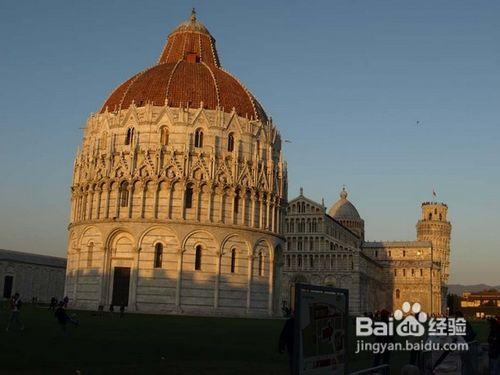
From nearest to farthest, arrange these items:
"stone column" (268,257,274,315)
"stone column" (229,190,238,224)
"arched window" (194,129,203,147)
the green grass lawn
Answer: the green grass lawn → "stone column" (229,190,238,224) → "arched window" (194,129,203,147) → "stone column" (268,257,274,315)

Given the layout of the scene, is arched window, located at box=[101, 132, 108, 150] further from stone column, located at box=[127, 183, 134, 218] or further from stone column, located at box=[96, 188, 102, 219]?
stone column, located at box=[127, 183, 134, 218]

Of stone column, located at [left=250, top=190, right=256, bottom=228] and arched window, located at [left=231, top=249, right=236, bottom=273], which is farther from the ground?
stone column, located at [left=250, top=190, right=256, bottom=228]

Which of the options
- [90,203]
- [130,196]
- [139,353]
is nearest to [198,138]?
[130,196]

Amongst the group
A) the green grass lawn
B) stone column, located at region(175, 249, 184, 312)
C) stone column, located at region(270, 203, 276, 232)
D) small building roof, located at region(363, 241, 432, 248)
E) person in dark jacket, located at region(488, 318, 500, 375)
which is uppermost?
small building roof, located at region(363, 241, 432, 248)

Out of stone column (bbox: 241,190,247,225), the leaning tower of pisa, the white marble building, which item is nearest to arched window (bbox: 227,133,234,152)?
stone column (bbox: 241,190,247,225)

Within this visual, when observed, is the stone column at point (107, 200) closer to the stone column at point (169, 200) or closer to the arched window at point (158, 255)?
the arched window at point (158, 255)

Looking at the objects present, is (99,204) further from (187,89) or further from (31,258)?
(31,258)

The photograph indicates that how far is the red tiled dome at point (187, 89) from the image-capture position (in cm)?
6097

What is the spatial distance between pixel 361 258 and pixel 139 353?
3399 inches

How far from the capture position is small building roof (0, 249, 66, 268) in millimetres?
98550

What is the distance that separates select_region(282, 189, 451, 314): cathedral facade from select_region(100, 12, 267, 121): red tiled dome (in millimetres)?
40357

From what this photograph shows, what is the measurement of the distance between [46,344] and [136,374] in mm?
7920

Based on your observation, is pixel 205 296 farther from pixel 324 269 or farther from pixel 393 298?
pixel 393 298

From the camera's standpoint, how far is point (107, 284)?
56.9m
